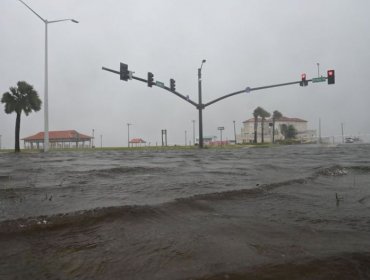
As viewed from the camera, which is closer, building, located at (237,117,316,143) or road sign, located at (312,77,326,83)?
road sign, located at (312,77,326,83)

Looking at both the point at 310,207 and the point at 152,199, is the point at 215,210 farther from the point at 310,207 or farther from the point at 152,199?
the point at 310,207

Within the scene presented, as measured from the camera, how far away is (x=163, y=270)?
1.49 m

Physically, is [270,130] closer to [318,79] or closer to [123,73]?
[318,79]

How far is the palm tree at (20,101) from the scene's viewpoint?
29.1m

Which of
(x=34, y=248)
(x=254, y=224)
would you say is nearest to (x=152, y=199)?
(x=254, y=224)

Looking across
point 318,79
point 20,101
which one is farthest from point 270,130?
point 20,101

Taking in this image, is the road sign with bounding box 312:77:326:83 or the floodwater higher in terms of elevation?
the road sign with bounding box 312:77:326:83

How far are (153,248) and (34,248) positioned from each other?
71cm

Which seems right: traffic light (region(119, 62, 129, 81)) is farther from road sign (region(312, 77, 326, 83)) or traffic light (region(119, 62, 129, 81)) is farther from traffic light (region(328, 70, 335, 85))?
traffic light (region(328, 70, 335, 85))

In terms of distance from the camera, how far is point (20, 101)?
1172 inches

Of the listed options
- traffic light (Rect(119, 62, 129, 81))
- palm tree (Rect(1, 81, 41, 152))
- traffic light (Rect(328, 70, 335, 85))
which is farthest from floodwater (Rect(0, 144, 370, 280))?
palm tree (Rect(1, 81, 41, 152))

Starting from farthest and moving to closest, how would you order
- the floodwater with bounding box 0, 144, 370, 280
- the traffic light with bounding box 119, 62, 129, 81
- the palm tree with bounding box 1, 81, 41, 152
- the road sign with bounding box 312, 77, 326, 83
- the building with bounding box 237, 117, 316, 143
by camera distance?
the building with bounding box 237, 117, 316, 143 < the palm tree with bounding box 1, 81, 41, 152 < the road sign with bounding box 312, 77, 326, 83 < the traffic light with bounding box 119, 62, 129, 81 < the floodwater with bounding box 0, 144, 370, 280

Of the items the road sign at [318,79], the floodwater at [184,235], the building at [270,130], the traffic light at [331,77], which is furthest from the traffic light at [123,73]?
the building at [270,130]

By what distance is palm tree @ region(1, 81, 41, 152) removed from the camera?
29.1 meters
